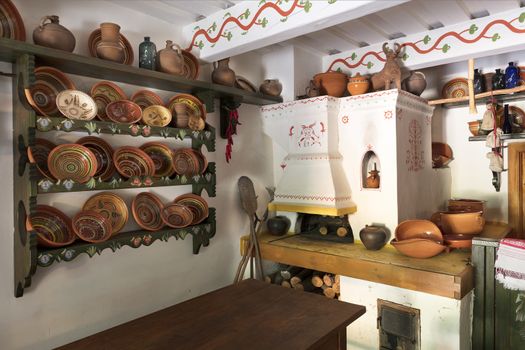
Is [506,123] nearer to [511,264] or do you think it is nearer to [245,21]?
[511,264]

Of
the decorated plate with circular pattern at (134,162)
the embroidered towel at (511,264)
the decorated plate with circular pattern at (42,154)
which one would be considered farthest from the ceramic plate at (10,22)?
the embroidered towel at (511,264)

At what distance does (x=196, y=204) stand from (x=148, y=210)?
330 millimetres

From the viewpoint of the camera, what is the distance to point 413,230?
8.39ft

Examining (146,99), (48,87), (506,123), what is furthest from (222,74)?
(506,123)

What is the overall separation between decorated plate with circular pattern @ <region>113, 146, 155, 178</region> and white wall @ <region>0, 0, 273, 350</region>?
0.09 meters

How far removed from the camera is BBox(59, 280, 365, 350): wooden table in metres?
1.37

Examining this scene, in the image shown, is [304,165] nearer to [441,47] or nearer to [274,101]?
[274,101]

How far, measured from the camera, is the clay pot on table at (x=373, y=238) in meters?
2.54

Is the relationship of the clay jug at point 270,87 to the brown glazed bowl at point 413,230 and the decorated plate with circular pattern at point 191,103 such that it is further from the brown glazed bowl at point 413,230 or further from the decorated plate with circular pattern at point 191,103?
the brown glazed bowl at point 413,230

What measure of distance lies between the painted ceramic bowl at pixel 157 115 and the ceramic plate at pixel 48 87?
42 centimetres

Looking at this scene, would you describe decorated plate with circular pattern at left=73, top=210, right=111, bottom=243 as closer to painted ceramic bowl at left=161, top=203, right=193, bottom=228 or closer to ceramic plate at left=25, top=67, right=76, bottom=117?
painted ceramic bowl at left=161, top=203, right=193, bottom=228

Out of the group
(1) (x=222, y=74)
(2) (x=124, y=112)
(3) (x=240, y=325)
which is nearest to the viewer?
(3) (x=240, y=325)

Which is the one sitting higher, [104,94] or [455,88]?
[455,88]

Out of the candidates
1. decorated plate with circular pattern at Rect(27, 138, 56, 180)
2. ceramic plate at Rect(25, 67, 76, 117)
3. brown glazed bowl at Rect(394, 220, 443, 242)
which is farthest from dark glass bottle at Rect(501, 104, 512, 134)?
decorated plate with circular pattern at Rect(27, 138, 56, 180)
